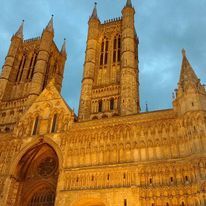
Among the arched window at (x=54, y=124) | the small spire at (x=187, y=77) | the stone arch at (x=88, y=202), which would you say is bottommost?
the stone arch at (x=88, y=202)

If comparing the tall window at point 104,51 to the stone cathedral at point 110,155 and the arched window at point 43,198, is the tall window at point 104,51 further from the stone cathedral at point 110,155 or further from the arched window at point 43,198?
the arched window at point 43,198

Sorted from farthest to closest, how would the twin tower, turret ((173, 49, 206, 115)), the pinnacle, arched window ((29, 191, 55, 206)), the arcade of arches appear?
1. the twin tower
2. the arcade of arches
3. arched window ((29, 191, 55, 206))
4. the pinnacle
5. turret ((173, 49, 206, 115))

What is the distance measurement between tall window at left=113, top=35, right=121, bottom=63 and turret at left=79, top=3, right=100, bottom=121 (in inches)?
100

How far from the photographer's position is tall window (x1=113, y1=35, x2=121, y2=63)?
3772 centimetres

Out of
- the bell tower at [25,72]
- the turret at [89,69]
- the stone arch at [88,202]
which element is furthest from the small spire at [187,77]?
the bell tower at [25,72]

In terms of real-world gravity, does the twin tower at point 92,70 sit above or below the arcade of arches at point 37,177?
above

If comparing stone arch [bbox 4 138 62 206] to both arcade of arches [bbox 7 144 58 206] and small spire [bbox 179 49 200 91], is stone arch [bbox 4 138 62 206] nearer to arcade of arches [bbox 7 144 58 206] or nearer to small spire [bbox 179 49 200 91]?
arcade of arches [bbox 7 144 58 206]

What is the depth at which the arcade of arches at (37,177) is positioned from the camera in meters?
22.6

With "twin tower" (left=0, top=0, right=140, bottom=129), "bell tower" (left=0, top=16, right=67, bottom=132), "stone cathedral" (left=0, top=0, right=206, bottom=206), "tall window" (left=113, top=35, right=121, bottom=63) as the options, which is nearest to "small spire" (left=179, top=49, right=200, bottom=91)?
"stone cathedral" (left=0, top=0, right=206, bottom=206)

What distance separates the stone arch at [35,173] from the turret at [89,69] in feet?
24.5

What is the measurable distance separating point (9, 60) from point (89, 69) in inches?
491

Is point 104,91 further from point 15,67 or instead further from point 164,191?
point 164,191

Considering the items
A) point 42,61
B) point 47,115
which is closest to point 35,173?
point 47,115

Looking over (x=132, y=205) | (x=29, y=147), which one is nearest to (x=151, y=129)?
(x=132, y=205)
